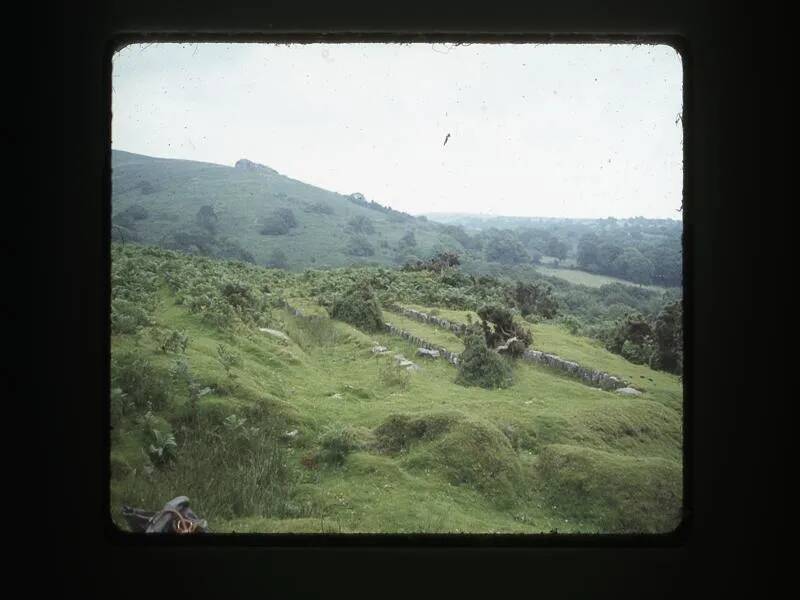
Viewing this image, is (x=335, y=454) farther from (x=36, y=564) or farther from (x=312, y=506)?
(x=36, y=564)

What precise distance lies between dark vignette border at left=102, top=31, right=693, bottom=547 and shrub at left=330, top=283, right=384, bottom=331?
1.07m

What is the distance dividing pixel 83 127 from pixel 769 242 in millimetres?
2798

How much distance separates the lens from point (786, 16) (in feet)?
8.07

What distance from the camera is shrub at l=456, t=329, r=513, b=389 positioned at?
311 cm

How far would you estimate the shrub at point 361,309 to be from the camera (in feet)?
10.4

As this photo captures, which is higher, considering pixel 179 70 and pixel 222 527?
pixel 179 70

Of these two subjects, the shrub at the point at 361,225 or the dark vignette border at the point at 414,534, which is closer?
the dark vignette border at the point at 414,534

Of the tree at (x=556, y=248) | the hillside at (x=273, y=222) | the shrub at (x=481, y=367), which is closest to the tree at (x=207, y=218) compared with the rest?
the hillside at (x=273, y=222)

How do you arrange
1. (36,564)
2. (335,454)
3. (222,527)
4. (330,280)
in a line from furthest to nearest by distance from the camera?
(330,280)
(335,454)
(222,527)
(36,564)

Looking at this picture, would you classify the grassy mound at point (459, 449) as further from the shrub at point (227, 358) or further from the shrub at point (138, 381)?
the shrub at point (138, 381)

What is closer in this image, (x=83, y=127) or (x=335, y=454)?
(x=83, y=127)

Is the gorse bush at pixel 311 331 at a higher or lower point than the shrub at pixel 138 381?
higher

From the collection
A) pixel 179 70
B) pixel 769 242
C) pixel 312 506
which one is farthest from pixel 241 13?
pixel 769 242

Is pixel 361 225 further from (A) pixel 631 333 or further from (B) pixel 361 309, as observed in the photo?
(A) pixel 631 333
